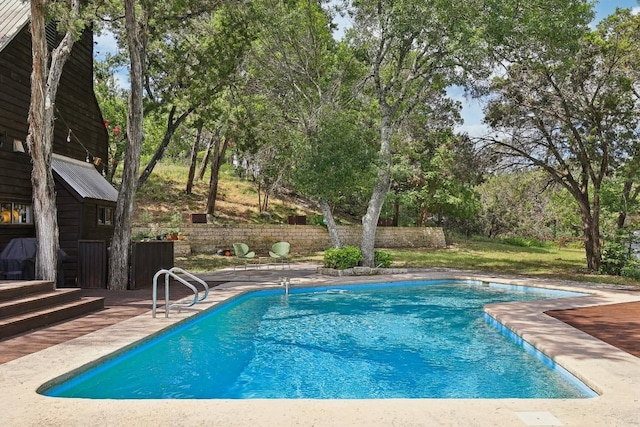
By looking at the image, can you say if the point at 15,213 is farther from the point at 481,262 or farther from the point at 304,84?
the point at 481,262

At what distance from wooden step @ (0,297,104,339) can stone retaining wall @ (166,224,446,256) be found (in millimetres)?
12049

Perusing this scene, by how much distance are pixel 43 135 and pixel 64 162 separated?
321 cm

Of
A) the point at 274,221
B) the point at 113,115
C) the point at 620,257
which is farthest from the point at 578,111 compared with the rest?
the point at 113,115

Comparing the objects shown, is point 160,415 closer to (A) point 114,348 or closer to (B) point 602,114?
(A) point 114,348

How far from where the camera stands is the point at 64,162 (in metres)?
13.0

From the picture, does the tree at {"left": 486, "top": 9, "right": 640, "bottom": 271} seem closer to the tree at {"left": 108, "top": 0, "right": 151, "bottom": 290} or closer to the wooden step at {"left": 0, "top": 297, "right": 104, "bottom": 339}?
the tree at {"left": 108, "top": 0, "right": 151, "bottom": 290}

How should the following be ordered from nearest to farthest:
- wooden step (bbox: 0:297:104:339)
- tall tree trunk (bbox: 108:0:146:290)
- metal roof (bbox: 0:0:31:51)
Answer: wooden step (bbox: 0:297:104:339) → metal roof (bbox: 0:0:31:51) → tall tree trunk (bbox: 108:0:146:290)

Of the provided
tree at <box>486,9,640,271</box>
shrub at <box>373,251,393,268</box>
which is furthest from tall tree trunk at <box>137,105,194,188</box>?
tree at <box>486,9,640,271</box>

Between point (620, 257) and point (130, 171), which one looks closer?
point (130, 171)

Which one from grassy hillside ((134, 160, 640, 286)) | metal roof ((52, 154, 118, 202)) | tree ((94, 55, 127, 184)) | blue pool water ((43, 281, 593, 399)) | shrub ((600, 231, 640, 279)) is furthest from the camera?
tree ((94, 55, 127, 184))

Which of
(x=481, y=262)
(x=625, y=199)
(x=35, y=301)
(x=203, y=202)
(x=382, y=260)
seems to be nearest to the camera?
(x=35, y=301)

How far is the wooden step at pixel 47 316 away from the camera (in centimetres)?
660

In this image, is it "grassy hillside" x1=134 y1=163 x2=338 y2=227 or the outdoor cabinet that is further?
"grassy hillside" x1=134 y1=163 x2=338 y2=227

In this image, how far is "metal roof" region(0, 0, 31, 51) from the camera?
433 inches
